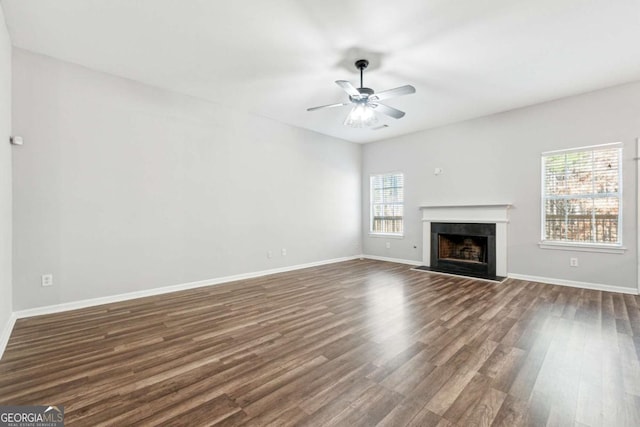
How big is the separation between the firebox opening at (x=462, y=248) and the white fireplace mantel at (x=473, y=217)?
261 mm

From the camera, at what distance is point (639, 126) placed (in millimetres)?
3818

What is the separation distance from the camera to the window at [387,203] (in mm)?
6543

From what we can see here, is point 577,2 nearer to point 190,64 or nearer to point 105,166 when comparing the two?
point 190,64

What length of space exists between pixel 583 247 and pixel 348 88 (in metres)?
4.25

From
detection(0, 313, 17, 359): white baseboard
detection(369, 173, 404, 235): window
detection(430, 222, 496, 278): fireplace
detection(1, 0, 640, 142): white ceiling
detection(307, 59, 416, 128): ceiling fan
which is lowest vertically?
detection(0, 313, 17, 359): white baseboard

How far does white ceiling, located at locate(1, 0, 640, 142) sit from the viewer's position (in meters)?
2.46

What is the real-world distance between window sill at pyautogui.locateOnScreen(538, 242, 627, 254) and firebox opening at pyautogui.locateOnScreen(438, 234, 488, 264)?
0.91 metres

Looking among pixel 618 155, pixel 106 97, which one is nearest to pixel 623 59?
pixel 618 155

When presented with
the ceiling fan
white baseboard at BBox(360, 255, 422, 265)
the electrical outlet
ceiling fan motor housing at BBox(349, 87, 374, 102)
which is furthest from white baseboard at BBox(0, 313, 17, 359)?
white baseboard at BBox(360, 255, 422, 265)

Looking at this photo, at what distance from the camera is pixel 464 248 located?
219 inches

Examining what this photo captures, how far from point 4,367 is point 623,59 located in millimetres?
6666

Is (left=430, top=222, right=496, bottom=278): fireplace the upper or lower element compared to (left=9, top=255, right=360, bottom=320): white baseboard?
upper

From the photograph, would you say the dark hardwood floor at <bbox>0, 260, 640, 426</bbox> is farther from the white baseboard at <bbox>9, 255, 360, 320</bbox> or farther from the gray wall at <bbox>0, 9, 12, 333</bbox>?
the gray wall at <bbox>0, 9, 12, 333</bbox>

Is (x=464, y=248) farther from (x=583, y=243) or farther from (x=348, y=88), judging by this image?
(x=348, y=88)
